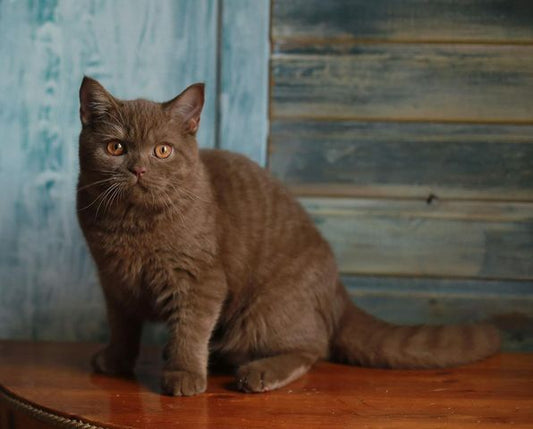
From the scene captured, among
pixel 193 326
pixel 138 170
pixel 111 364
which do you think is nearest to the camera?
pixel 138 170

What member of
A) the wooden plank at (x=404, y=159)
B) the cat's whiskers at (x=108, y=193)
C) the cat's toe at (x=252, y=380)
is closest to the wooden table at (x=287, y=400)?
the cat's toe at (x=252, y=380)

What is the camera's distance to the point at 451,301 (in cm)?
223

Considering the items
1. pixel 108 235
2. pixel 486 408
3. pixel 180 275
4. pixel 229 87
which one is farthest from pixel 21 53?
pixel 486 408

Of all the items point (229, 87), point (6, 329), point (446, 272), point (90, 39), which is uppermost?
point (90, 39)

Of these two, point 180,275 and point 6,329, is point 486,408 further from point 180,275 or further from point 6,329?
point 6,329

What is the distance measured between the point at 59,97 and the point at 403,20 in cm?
110

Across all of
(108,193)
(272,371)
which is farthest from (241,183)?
(272,371)

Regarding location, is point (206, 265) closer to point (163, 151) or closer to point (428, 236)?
point (163, 151)

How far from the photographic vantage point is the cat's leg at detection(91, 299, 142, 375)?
1.87 metres

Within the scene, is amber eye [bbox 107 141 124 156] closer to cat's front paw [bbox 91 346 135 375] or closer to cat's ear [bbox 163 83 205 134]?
cat's ear [bbox 163 83 205 134]

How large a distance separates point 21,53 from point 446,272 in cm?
150

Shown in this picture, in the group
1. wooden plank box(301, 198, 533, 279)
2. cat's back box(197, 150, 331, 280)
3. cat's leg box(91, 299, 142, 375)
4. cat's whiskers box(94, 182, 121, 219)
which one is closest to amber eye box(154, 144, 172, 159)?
cat's whiskers box(94, 182, 121, 219)

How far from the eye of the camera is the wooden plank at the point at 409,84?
2.16 m

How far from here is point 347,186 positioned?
2.23 m
